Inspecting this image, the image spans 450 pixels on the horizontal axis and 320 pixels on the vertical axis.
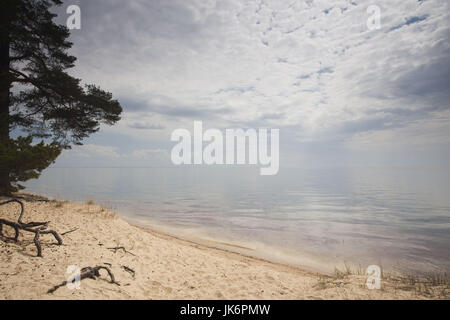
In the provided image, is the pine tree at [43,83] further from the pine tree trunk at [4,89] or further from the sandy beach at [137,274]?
the sandy beach at [137,274]

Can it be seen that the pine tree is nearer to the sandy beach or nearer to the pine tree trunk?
the pine tree trunk

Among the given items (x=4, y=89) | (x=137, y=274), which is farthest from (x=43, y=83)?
(x=137, y=274)

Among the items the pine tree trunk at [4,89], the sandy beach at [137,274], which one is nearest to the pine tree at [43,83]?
the pine tree trunk at [4,89]

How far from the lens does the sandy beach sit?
4.89 metres

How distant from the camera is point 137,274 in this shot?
21.3 ft

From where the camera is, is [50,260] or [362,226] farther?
[362,226]

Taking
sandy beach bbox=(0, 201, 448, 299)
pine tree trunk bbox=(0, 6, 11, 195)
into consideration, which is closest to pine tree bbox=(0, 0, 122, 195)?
pine tree trunk bbox=(0, 6, 11, 195)

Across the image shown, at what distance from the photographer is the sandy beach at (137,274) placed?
489 centimetres

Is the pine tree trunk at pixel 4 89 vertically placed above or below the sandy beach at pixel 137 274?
above

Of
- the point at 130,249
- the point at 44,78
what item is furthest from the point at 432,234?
the point at 44,78

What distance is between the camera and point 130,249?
330 inches

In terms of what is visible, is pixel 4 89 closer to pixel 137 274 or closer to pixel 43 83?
pixel 43 83
